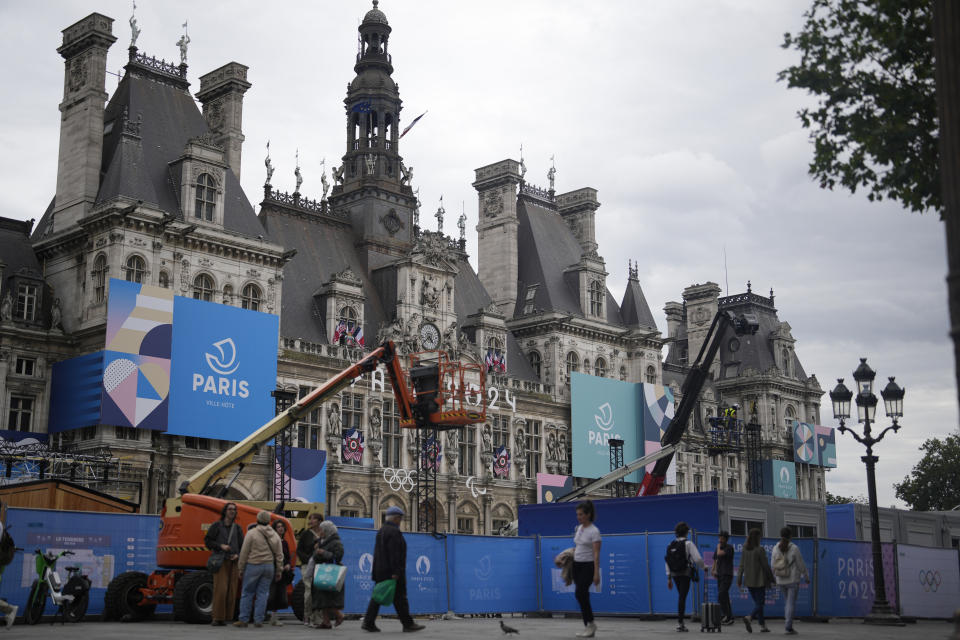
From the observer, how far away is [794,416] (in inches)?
3076

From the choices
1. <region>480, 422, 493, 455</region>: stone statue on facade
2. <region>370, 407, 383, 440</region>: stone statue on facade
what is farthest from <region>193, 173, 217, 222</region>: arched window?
<region>480, 422, 493, 455</region>: stone statue on facade

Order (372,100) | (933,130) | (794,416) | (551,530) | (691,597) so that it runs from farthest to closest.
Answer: (794,416)
(372,100)
(551,530)
(691,597)
(933,130)

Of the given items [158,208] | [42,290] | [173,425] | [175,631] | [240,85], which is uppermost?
[240,85]

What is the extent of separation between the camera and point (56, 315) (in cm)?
4272

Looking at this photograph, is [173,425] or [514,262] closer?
[173,425]

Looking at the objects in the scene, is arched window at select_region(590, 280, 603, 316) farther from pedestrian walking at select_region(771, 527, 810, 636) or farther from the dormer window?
pedestrian walking at select_region(771, 527, 810, 636)

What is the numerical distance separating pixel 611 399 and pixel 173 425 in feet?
88.5

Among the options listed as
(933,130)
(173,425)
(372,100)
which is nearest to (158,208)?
(173,425)

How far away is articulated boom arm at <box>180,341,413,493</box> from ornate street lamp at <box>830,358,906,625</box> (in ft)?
36.4

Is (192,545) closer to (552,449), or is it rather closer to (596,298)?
(552,449)

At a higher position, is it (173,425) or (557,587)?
(173,425)

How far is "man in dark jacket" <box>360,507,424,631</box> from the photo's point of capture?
1712cm

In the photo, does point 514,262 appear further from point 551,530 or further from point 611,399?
point 551,530

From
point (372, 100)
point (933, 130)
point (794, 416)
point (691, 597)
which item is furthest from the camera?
point (794, 416)
